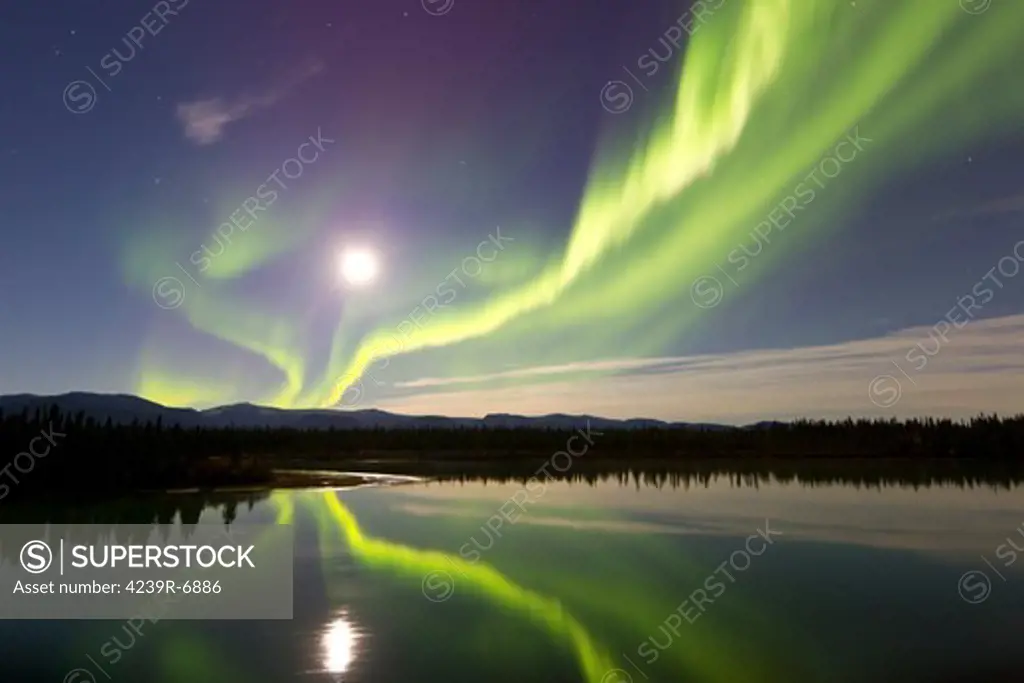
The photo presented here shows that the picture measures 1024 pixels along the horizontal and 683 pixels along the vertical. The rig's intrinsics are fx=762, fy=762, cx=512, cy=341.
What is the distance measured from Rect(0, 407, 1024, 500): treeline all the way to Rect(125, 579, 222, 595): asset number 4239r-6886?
21.7 meters

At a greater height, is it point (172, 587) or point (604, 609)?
point (172, 587)

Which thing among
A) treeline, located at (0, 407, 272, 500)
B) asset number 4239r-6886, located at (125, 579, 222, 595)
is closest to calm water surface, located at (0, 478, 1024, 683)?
asset number 4239r-6886, located at (125, 579, 222, 595)

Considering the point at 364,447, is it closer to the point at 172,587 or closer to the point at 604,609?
the point at 172,587

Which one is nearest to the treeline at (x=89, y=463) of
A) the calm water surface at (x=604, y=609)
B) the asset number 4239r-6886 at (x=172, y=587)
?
the calm water surface at (x=604, y=609)

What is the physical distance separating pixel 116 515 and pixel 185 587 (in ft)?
44.1

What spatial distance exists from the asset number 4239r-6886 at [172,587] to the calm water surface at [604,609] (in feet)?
7.60

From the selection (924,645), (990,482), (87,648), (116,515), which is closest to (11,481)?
(116,515)

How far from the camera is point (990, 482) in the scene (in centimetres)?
4812

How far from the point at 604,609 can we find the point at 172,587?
9.89 meters

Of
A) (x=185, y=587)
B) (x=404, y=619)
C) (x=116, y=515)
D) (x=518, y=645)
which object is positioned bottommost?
(x=518, y=645)

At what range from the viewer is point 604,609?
1553 centimetres

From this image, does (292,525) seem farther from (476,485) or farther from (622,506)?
(476,485)

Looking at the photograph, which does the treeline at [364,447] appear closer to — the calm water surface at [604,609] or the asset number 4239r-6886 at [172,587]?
the calm water surface at [604,609]

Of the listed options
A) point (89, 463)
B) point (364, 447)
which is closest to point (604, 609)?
point (89, 463)
